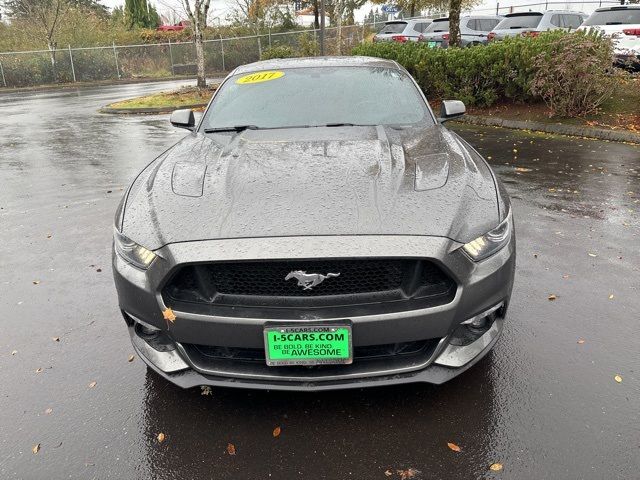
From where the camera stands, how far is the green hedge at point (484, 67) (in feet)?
32.7

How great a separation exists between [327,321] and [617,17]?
1444cm

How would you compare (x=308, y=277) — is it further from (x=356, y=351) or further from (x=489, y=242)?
(x=489, y=242)

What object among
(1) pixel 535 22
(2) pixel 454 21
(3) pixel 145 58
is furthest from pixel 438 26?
(3) pixel 145 58

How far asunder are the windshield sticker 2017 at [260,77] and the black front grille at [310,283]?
2.35m

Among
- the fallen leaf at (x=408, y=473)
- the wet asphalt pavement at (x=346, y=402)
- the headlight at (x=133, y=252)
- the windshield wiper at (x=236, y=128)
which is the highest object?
the windshield wiper at (x=236, y=128)

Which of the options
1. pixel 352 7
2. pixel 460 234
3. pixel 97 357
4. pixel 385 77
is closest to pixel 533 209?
pixel 385 77

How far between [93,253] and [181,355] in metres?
2.68

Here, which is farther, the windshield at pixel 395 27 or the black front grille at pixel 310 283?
the windshield at pixel 395 27

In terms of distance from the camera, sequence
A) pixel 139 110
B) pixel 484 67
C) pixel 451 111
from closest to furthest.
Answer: pixel 451 111
pixel 484 67
pixel 139 110

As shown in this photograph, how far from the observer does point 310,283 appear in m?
2.19

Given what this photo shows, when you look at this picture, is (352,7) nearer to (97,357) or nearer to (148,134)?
(148,134)

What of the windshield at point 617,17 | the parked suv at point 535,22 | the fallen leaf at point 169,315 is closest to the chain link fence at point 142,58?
the parked suv at point 535,22

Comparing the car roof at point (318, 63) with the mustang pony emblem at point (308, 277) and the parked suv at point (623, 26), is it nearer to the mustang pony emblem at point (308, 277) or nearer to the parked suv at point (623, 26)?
the mustang pony emblem at point (308, 277)

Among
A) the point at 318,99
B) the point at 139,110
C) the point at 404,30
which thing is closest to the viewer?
the point at 318,99
